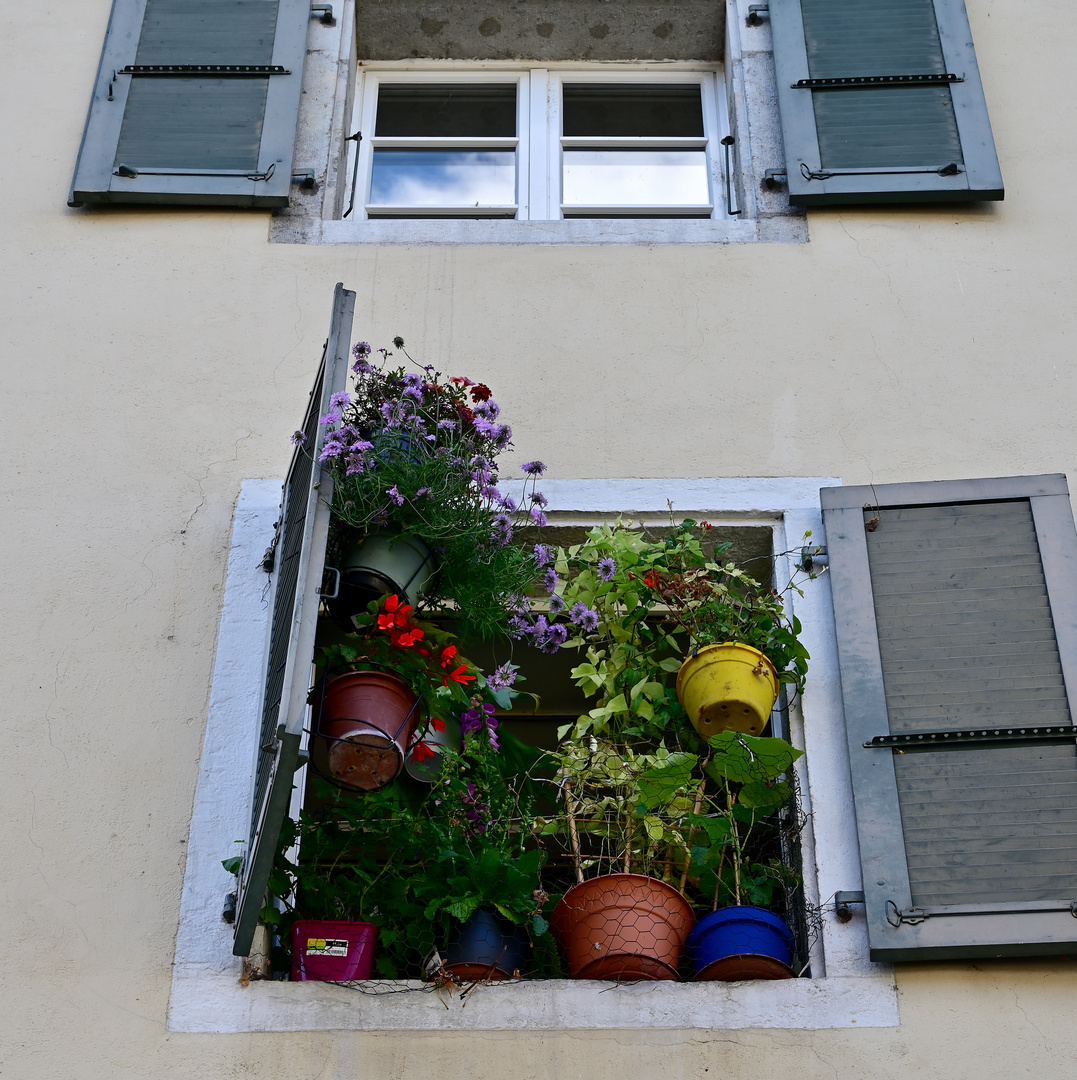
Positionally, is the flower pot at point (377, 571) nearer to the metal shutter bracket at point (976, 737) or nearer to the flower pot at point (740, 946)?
the flower pot at point (740, 946)

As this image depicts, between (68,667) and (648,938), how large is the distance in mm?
1583

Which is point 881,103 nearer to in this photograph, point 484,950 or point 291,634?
point 291,634

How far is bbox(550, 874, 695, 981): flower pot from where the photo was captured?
3.36m

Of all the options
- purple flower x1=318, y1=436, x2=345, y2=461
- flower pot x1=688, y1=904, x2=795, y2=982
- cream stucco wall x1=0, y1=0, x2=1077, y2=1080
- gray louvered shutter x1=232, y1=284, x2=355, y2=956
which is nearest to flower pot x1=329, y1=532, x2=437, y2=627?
gray louvered shutter x1=232, y1=284, x2=355, y2=956

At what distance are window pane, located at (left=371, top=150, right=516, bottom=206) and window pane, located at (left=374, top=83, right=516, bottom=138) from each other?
0.68ft

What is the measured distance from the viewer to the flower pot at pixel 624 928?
3355mm

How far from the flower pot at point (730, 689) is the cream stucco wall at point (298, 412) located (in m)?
0.69

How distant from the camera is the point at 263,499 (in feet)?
13.5

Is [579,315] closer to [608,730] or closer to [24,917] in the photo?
[608,730]

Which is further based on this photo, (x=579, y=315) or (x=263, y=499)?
(x=579, y=315)

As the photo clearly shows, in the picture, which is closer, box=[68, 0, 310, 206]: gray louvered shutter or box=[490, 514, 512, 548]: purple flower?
box=[490, 514, 512, 548]: purple flower

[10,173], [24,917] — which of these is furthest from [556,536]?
[10,173]

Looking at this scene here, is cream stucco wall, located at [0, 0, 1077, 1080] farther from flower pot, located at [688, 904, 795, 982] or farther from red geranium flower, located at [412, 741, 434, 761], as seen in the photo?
red geranium flower, located at [412, 741, 434, 761]

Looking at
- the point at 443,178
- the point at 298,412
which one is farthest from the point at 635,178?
the point at 298,412
